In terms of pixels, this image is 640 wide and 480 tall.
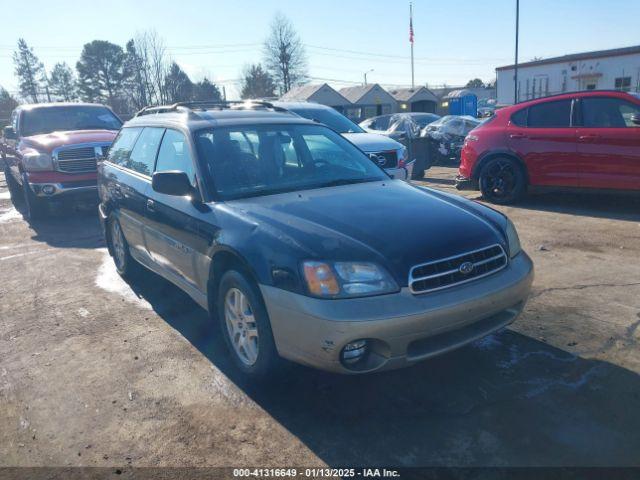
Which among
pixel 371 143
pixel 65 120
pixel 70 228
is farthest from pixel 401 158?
pixel 65 120

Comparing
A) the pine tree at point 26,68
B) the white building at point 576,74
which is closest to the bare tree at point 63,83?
the pine tree at point 26,68

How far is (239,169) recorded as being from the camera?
3.79 metres

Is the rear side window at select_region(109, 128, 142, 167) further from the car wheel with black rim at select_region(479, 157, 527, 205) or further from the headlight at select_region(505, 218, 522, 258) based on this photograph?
the car wheel with black rim at select_region(479, 157, 527, 205)

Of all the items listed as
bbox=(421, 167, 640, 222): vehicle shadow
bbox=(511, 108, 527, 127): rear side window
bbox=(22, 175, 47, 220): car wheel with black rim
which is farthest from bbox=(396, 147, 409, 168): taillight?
bbox=(22, 175, 47, 220): car wheel with black rim

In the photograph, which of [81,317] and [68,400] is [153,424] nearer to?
[68,400]

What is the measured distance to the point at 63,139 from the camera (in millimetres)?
8828

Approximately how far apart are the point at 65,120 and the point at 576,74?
6212 centimetres

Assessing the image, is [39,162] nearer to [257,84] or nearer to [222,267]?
[222,267]

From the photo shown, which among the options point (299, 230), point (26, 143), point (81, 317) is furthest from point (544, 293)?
point (26, 143)

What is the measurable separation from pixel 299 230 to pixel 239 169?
1.06 meters

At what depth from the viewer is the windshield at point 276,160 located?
3.72m

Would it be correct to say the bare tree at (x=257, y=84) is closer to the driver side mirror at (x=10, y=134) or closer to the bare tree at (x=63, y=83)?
the bare tree at (x=63, y=83)

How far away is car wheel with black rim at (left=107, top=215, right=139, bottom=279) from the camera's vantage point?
5371mm

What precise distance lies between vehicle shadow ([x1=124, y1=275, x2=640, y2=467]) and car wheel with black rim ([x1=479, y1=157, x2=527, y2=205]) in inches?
191
